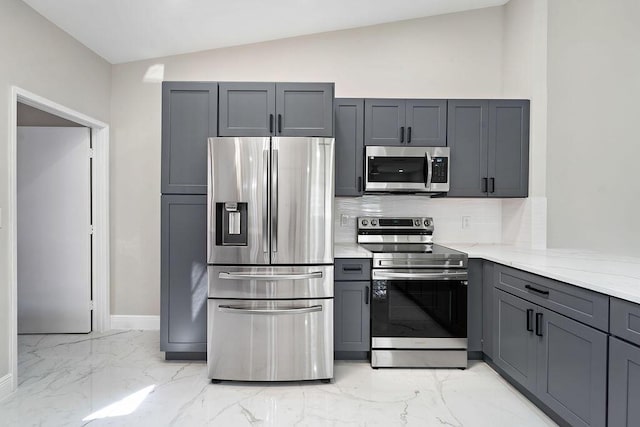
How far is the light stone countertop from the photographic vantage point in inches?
67.1

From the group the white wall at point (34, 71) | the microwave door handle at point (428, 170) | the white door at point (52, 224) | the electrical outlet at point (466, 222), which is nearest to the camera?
the white wall at point (34, 71)

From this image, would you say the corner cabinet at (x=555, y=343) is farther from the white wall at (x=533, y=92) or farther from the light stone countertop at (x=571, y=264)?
the white wall at (x=533, y=92)

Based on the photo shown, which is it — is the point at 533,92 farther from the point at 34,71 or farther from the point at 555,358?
the point at 34,71

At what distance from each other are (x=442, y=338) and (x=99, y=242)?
3.28 metres

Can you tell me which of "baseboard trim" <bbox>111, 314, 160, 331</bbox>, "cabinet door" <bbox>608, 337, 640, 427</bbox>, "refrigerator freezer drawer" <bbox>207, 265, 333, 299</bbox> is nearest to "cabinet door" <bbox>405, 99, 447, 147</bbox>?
"refrigerator freezer drawer" <bbox>207, 265, 333, 299</bbox>

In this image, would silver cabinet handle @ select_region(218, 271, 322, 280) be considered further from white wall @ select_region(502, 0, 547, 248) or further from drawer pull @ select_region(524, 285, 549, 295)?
white wall @ select_region(502, 0, 547, 248)

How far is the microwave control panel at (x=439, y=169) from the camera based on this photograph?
124 inches

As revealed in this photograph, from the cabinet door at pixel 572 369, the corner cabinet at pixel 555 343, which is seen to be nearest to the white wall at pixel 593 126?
the corner cabinet at pixel 555 343

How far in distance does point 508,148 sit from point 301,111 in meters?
1.92

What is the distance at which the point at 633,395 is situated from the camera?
4.98 feet

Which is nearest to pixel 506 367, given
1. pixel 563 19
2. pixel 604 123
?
pixel 604 123

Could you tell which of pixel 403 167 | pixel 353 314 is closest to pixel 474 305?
pixel 353 314

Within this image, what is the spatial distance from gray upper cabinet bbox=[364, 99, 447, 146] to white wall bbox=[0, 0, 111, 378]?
8.31 ft

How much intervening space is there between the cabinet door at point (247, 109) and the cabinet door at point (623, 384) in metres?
2.45
